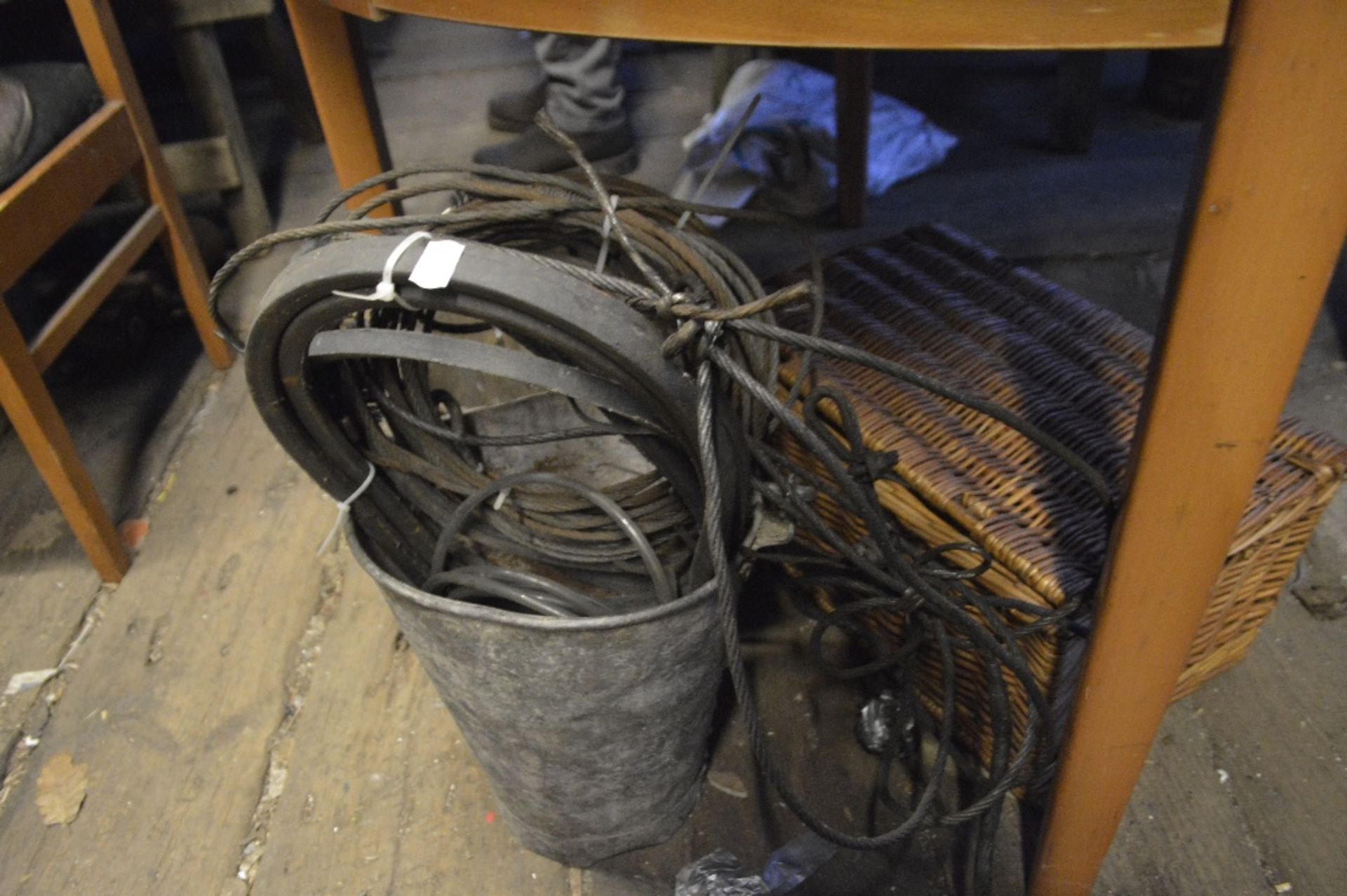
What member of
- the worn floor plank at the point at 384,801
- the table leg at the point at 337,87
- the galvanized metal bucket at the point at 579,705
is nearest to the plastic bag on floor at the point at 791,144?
the table leg at the point at 337,87

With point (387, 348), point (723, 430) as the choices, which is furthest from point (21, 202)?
point (723, 430)

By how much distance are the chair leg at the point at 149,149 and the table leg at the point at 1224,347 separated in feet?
3.82

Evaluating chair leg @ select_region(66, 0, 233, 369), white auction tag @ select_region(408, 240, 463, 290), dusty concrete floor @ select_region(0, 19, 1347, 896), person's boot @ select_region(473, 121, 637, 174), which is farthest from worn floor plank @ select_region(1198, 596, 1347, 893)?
person's boot @ select_region(473, 121, 637, 174)

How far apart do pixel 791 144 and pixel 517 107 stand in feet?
2.79

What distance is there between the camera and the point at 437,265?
24.6 inches

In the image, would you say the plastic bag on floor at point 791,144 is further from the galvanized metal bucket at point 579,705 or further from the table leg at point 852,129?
the galvanized metal bucket at point 579,705

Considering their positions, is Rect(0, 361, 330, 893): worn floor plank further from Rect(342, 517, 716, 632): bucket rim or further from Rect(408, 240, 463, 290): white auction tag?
Rect(408, 240, 463, 290): white auction tag

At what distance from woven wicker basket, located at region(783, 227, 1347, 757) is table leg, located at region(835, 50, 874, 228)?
0.57 metres

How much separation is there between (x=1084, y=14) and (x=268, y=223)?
1.95m

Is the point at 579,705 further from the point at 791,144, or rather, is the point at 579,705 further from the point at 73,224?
the point at 791,144

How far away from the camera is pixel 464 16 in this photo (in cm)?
65

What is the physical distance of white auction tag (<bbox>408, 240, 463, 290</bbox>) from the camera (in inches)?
24.5

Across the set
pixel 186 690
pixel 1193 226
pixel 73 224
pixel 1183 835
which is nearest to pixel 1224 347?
pixel 1193 226

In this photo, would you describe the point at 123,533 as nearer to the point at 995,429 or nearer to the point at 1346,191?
the point at 995,429
